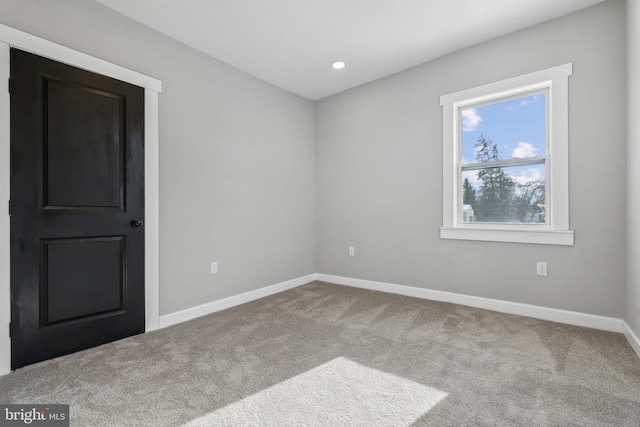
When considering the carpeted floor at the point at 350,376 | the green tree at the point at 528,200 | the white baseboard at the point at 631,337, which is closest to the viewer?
the carpeted floor at the point at 350,376

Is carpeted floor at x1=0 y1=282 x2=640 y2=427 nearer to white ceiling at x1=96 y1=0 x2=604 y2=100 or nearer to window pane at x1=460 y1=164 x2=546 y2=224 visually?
window pane at x1=460 y1=164 x2=546 y2=224

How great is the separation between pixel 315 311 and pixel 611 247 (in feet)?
8.42

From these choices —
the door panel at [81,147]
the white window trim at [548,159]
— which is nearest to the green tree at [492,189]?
the white window trim at [548,159]

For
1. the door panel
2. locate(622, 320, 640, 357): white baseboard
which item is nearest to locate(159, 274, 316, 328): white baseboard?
the door panel

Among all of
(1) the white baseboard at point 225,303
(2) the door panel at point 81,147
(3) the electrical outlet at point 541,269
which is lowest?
(1) the white baseboard at point 225,303

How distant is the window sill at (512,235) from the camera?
2.59 meters

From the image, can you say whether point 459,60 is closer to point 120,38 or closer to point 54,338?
point 120,38

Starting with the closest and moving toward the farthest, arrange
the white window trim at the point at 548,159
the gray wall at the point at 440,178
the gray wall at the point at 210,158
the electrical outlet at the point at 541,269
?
the gray wall at the point at 210,158
the gray wall at the point at 440,178
the white window trim at the point at 548,159
the electrical outlet at the point at 541,269

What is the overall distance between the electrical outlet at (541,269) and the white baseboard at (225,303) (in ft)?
8.73

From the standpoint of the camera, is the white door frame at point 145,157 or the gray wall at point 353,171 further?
the gray wall at point 353,171

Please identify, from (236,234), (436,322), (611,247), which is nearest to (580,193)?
(611,247)

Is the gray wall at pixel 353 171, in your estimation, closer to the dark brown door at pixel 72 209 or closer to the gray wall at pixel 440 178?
the gray wall at pixel 440 178

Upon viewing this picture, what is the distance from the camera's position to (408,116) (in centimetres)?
350

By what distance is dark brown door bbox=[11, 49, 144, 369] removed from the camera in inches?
76.1
